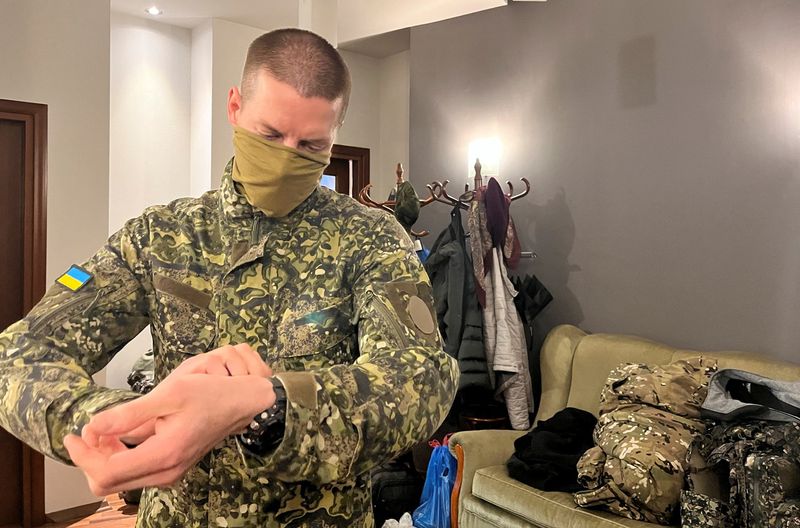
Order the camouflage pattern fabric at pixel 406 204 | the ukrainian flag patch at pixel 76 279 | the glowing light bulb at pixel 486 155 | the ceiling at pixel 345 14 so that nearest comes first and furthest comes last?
the ukrainian flag patch at pixel 76 279
the camouflage pattern fabric at pixel 406 204
the glowing light bulb at pixel 486 155
the ceiling at pixel 345 14

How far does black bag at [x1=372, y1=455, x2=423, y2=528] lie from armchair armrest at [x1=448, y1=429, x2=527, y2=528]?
407 millimetres

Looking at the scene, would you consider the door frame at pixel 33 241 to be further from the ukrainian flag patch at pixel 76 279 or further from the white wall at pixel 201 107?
the ukrainian flag patch at pixel 76 279

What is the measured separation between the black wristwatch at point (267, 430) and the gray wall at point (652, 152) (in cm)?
279

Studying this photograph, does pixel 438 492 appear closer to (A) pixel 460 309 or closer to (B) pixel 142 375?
(A) pixel 460 309

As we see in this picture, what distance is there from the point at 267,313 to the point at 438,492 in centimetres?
253

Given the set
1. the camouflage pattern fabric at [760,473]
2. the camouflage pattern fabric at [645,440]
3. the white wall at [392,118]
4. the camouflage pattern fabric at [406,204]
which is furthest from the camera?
the white wall at [392,118]

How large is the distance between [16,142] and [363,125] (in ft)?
9.32

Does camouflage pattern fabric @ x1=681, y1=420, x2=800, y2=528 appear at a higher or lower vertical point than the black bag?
higher

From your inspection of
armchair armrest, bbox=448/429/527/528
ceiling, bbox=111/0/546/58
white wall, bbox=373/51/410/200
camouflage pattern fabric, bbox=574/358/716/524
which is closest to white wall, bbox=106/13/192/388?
ceiling, bbox=111/0/546/58

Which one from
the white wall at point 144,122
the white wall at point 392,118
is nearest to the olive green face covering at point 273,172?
the white wall at point 144,122

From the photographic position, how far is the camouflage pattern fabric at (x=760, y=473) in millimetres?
1898

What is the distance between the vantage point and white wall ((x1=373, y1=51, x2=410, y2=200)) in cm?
548

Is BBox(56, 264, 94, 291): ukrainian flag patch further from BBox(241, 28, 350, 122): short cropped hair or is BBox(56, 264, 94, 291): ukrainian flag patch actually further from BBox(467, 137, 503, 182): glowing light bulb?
BBox(467, 137, 503, 182): glowing light bulb

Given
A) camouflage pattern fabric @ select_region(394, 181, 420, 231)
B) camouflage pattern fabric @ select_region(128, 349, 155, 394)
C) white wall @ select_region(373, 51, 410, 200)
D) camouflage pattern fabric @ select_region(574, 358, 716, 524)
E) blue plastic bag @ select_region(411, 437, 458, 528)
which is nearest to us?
camouflage pattern fabric @ select_region(574, 358, 716, 524)
